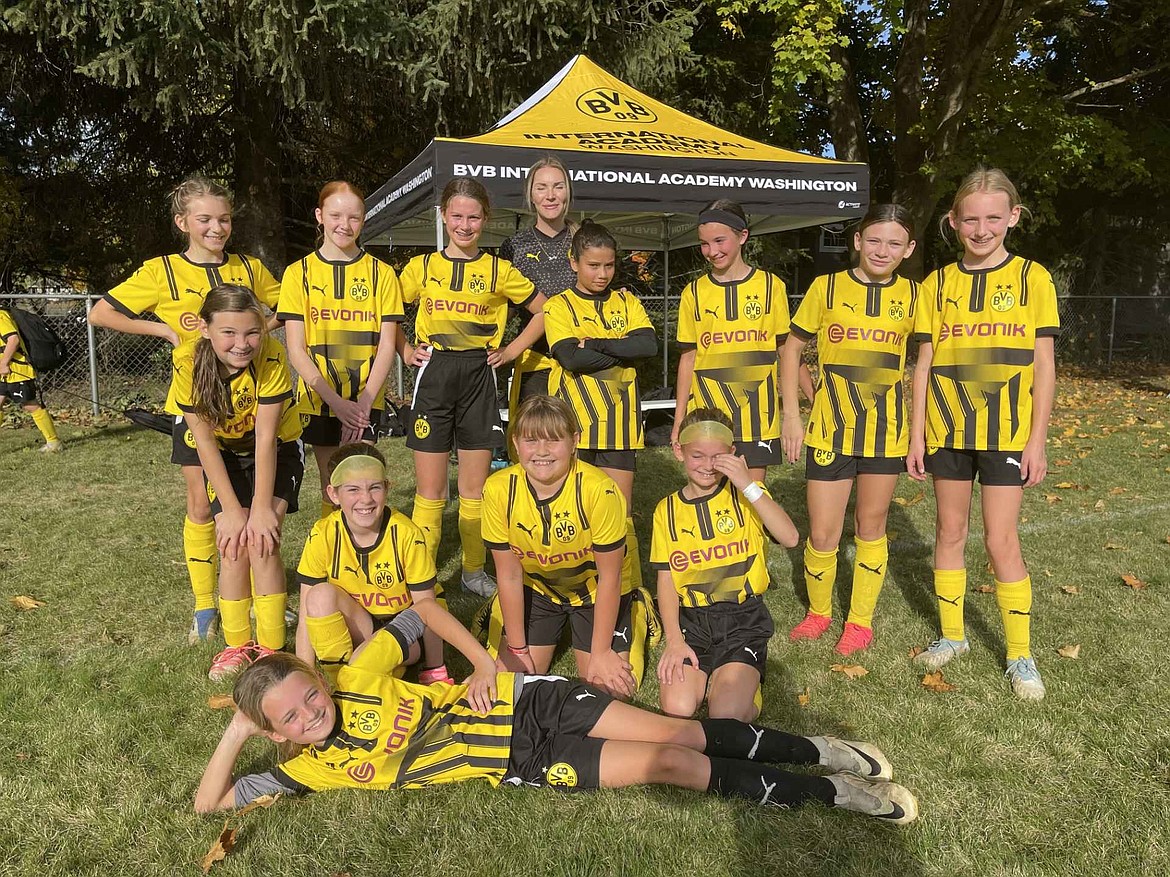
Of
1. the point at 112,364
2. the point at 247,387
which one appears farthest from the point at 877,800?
the point at 112,364

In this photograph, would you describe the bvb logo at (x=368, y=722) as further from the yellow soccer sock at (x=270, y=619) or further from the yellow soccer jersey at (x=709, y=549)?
the yellow soccer jersey at (x=709, y=549)

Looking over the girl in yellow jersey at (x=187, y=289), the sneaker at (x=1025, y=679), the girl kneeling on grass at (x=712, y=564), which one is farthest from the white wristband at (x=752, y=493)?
the girl in yellow jersey at (x=187, y=289)

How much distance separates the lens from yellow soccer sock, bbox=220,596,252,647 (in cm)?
352

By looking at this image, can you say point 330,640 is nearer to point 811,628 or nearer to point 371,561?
point 371,561

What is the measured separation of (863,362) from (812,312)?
1.12ft

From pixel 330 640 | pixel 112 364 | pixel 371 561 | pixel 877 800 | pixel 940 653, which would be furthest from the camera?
pixel 112 364

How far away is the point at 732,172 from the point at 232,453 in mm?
4627

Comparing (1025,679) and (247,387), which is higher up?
(247,387)

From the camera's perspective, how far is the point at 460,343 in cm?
407

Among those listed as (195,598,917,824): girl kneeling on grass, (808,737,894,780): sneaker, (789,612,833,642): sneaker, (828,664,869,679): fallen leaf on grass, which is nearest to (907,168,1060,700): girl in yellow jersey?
(828,664,869,679): fallen leaf on grass

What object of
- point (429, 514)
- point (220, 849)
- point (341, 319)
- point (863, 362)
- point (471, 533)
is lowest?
point (220, 849)

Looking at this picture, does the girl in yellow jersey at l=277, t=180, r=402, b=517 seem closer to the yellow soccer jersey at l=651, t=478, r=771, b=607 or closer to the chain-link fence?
the yellow soccer jersey at l=651, t=478, r=771, b=607

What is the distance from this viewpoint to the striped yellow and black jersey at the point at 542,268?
4188mm

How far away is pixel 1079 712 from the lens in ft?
10.2
